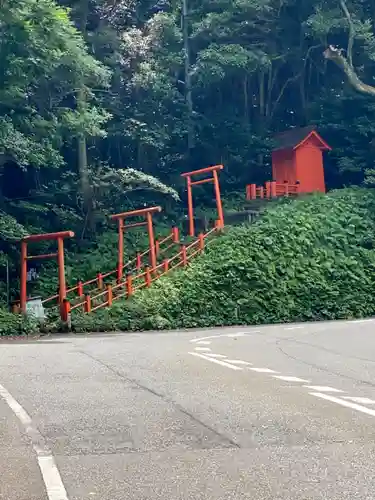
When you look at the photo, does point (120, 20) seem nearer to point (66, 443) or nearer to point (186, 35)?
point (186, 35)

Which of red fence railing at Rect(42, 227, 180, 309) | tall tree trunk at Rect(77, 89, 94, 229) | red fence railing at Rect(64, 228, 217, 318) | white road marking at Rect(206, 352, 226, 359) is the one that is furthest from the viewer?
tall tree trunk at Rect(77, 89, 94, 229)

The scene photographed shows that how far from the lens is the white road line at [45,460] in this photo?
15.8 feet

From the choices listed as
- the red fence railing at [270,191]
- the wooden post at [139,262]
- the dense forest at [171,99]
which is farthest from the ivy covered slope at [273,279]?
the dense forest at [171,99]

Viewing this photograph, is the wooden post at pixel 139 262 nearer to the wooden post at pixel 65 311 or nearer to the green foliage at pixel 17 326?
the wooden post at pixel 65 311

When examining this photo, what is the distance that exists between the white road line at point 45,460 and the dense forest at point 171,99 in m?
20.9

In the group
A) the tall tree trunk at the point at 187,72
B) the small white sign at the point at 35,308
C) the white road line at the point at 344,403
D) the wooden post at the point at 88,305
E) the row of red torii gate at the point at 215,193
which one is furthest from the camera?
the tall tree trunk at the point at 187,72

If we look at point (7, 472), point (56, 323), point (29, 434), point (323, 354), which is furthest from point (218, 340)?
point (7, 472)

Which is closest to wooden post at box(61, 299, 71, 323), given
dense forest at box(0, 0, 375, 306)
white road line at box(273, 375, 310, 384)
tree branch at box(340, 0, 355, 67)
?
dense forest at box(0, 0, 375, 306)

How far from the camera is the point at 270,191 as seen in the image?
3453 centimetres

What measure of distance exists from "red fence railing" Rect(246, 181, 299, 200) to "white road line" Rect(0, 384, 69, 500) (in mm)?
27449

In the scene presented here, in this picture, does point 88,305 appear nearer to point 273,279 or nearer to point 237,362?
point 273,279

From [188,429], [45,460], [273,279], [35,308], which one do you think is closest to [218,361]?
[188,429]

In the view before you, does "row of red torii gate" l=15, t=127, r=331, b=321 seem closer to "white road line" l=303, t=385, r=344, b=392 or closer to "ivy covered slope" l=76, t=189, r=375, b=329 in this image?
"ivy covered slope" l=76, t=189, r=375, b=329

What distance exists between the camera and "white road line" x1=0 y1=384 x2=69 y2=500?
4820mm
